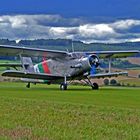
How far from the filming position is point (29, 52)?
154 ft

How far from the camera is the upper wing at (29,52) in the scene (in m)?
45.3

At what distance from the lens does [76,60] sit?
153ft

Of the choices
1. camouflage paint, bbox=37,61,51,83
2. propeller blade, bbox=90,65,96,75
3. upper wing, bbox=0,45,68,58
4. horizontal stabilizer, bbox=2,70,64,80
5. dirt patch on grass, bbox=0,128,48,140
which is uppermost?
upper wing, bbox=0,45,68,58

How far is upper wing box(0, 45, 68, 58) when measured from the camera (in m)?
45.3

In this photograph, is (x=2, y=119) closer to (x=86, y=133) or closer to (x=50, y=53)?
(x=86, y=133)

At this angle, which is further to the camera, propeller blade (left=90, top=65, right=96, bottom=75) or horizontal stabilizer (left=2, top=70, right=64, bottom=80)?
propeller blade (left=90, top=65, right=96, bottom=75)

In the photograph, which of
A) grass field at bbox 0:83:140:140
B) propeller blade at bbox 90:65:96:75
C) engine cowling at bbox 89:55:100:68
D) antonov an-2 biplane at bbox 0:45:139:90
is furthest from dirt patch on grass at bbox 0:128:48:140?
propeller blade at bbox 90:65:96:75

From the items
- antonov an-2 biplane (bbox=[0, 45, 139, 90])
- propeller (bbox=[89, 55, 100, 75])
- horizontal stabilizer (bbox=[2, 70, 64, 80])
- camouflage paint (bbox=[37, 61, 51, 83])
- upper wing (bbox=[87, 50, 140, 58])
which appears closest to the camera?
horizontal stabilizer (bbox=[2, 70, 64, 80])

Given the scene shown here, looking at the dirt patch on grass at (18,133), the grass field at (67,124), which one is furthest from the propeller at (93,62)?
the dirt patch on grass at (18,133)

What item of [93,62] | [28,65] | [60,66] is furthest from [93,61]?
[28,65]

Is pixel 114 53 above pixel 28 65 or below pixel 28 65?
above

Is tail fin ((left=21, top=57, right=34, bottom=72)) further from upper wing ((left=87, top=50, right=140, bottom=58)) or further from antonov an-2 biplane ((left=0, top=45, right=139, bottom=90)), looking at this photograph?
upper wing ((left=87, top=50, right=140, bottom=58))

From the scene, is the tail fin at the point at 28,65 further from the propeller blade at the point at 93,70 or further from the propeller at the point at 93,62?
the propeller at the point at 93,62

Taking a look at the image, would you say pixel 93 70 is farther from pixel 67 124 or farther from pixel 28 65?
pixel 67 124
